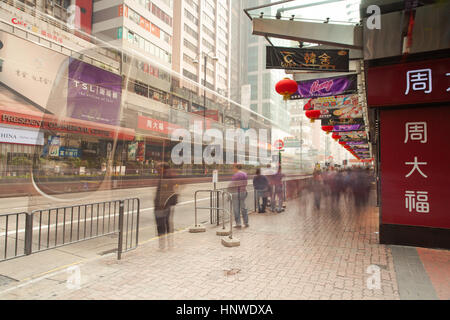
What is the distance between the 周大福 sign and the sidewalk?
13.7 ft

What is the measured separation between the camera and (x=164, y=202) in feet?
19.0

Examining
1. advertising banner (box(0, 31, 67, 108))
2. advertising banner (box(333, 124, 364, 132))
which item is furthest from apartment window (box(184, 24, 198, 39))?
advertising banner (box(333, 124, 364, 132))

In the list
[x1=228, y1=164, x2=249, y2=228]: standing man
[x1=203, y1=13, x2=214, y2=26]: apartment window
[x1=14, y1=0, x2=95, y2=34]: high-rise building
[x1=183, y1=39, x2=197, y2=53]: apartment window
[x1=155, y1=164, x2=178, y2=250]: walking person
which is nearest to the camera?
[x1=155, y1=164, x2=178, y2=250]: walking person

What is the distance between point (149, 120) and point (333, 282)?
22686mm

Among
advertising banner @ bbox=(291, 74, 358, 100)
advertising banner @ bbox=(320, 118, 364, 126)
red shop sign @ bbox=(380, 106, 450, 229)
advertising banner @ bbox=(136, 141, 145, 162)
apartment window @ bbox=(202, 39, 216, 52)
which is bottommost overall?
red shop sign @ bbox=(380, 106, 450, 229)

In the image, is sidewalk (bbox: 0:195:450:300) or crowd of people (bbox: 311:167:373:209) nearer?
sidewalk (bbox: 0:195:450:300)

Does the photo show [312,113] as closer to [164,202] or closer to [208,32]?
[164,202]

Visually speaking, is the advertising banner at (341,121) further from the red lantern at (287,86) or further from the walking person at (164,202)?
the walking person at (164,202)

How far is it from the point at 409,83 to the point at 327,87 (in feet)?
12.2

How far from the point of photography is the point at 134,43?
27094 mm

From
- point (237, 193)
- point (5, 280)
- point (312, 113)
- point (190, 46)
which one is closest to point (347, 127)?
point (312, 113)

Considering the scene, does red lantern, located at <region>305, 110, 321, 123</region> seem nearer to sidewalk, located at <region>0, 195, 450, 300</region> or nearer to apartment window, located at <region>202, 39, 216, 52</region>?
sidewalk, located at <region>0, 195, 450, 300</region>

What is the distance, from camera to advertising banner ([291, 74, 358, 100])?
894cm

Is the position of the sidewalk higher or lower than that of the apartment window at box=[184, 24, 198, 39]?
lower
